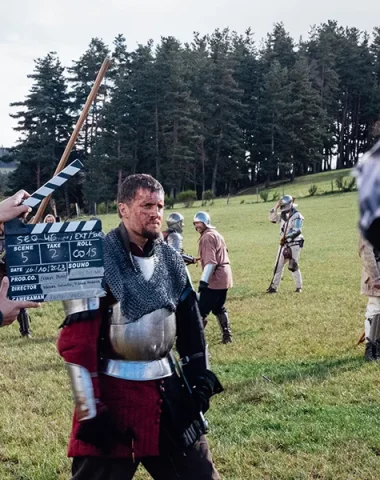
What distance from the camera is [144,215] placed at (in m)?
3.43

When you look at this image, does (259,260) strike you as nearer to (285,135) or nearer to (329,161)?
(285,135)

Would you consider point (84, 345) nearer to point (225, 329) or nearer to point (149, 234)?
point (149, 234)

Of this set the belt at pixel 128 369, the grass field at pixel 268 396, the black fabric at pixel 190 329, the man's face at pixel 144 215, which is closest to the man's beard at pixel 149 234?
the man's face at pixel 144 215

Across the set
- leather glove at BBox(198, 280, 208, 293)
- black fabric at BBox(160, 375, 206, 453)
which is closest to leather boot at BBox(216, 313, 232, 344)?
leather glove at BBox(198, 280, 208, 293)

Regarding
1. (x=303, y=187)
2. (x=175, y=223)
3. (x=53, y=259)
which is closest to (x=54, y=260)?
(x=53, y=259)

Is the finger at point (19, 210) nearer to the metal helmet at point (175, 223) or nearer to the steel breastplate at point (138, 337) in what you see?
the steel breastplate at point (138, 337)

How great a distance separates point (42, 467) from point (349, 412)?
9.27 feet

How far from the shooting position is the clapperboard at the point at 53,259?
262 centimetres

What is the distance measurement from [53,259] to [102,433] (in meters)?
0.95

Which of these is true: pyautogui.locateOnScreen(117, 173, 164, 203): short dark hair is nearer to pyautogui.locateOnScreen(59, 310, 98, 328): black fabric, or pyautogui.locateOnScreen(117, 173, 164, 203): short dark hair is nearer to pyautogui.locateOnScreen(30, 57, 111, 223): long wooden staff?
pyautogui.locateOnScreen(30, 57, 111, 223): long wooden staff

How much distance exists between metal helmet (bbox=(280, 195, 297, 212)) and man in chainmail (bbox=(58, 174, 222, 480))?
36.3ft

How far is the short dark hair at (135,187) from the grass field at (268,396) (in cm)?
237

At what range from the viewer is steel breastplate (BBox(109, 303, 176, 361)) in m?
3.22

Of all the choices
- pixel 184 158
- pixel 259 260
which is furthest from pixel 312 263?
pixel 184 158
